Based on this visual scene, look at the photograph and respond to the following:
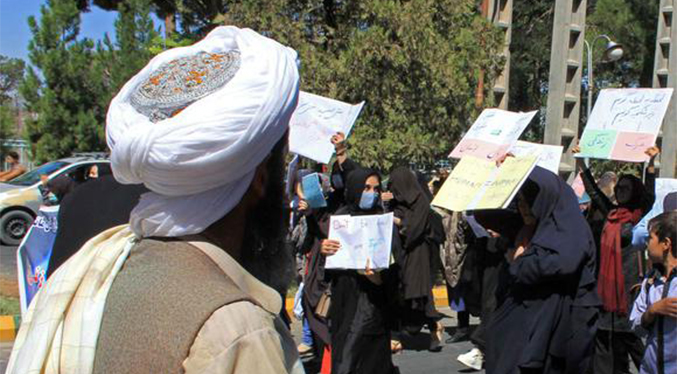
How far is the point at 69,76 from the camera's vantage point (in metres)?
16.8

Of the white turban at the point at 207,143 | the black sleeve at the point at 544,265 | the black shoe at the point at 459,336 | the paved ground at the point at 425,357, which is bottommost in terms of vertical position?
the black shoe at the point at 459,336

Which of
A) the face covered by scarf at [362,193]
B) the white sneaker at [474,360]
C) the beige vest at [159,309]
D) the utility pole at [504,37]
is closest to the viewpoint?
the beige vest at [159,309]

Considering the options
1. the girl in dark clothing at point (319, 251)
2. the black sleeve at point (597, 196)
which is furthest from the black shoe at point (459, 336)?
the black sleeve at point (597, 196)

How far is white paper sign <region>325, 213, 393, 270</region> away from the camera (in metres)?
5.22

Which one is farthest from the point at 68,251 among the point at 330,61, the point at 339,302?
the point at 330,61

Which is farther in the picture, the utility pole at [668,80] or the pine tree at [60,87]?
the pine tree at [60,87]

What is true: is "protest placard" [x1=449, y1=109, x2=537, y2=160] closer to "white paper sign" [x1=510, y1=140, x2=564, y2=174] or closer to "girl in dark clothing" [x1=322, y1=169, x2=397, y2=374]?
"white paper sign" [x1=510, y1=140, x2=564, y2=174]

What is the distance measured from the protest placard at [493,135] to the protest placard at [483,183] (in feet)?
0.33

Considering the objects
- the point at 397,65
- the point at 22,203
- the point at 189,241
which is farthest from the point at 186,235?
the point at 22,203

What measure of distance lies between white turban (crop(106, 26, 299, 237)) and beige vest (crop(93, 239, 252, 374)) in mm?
104

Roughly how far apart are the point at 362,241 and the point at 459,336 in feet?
10.5

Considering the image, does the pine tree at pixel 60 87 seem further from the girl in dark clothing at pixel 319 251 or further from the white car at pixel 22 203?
the girl in dark clothing at pixel 319 251

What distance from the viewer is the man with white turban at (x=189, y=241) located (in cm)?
114

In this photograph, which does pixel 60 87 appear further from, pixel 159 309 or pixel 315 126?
pixel 159 309
